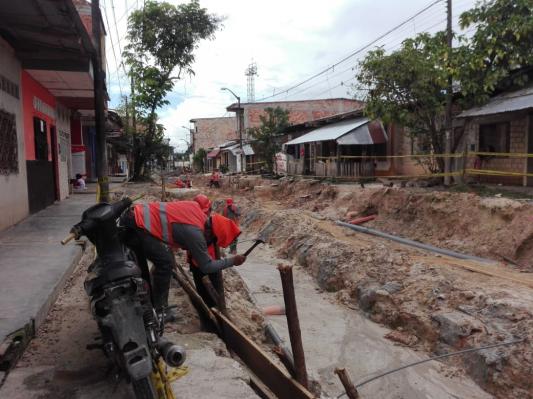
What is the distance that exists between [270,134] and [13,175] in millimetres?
20212

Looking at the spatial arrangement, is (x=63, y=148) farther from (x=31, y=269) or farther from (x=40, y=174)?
(x=31, y=269)

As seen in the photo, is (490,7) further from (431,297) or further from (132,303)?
(132,303)

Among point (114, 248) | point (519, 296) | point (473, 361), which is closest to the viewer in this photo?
point (114, 248)

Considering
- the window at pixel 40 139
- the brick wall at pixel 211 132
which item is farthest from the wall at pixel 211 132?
the window at pixel 40 139

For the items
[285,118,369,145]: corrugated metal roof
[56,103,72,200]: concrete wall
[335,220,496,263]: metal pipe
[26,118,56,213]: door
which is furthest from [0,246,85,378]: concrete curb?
[285,118,369,145]: corrugated metal roof

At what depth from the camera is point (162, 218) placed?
3.83 m

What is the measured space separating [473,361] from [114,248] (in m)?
4.77

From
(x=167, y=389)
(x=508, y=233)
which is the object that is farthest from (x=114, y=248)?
(x=508, y=233)

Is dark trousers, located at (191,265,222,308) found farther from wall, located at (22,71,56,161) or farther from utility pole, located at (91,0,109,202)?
wall, located at (22,71,56,161)

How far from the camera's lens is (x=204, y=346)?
399cm

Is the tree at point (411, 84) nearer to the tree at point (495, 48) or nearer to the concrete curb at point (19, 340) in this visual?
the tree at point (495, 48)

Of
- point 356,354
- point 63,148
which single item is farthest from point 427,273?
point 63,148

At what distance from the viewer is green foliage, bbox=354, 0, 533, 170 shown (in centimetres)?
1163

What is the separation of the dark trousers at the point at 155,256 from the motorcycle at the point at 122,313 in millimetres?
771
